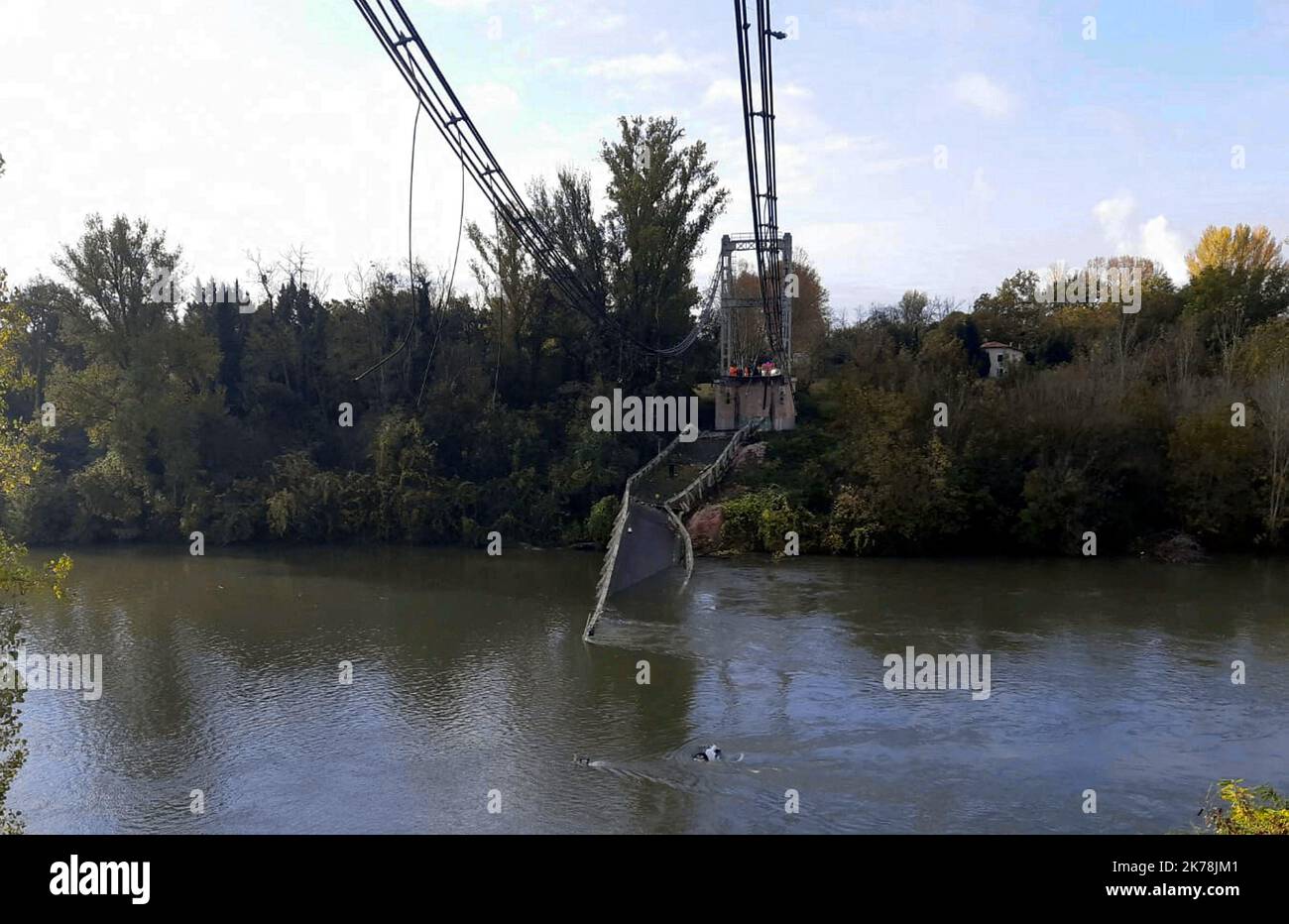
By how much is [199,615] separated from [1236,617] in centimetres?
2325

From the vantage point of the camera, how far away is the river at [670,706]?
11711mm

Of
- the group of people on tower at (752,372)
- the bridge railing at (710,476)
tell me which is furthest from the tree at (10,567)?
the group of people on tower at (752,372)

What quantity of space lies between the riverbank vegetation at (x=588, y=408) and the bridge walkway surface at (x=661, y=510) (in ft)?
3.83

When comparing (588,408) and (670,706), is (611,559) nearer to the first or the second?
(670,706)

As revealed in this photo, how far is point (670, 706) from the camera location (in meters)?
15.1

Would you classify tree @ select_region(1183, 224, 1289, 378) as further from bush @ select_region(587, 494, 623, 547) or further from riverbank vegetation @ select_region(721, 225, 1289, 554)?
bush @ select_region(587, 494, 623, 547)

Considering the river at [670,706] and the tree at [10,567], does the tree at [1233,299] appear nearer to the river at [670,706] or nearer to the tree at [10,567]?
the river at [670,706]

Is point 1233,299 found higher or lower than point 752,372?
higher

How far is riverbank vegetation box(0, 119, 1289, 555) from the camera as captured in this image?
88.5 ft

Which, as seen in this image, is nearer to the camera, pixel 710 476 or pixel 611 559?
pixel 611 559

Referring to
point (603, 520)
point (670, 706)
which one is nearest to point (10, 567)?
point (670, 706)

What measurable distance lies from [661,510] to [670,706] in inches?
430

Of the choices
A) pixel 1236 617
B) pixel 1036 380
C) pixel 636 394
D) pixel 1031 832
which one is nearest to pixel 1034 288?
pixel 1036 380
